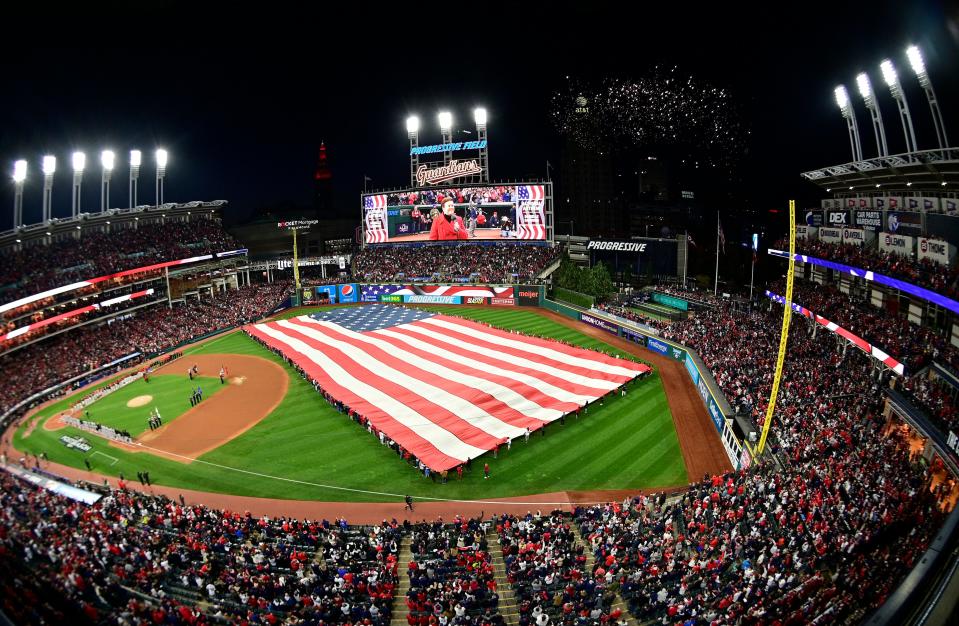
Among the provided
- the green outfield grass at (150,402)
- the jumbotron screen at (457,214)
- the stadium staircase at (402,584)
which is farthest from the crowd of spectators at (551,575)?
Answer: the jumbotron screen at (457,214)

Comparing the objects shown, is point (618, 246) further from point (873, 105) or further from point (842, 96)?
point (873, 105)

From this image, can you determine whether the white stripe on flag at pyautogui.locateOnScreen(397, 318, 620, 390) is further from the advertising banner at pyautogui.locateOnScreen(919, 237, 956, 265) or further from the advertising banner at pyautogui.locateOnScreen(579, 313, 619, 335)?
the advertising banner at pyautogui.locateOnScreen(919, 237, 956, 265)

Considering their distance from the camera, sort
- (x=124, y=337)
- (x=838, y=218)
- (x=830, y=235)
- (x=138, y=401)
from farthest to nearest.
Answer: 1. (x=124, y=337)
2. (x=830, y=235)
3. (x=838, y=218)
4. (x=138, y=401)

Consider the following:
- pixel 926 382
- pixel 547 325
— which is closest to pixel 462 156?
pixel 547 325

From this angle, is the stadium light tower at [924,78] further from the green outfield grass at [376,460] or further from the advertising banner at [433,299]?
the advertising banner at [433,299]

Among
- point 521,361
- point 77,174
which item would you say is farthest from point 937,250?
point 77,174

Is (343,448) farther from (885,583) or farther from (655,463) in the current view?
(885,583)
